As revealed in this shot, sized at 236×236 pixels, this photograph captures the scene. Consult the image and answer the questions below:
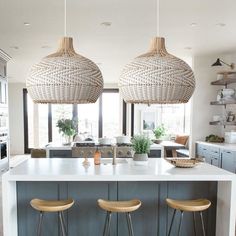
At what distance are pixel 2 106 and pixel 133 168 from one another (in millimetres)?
3920

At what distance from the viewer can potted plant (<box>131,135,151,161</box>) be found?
9.73 feet

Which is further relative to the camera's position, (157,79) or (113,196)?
(113,196)

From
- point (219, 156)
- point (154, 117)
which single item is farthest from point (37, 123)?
point (219, 156)

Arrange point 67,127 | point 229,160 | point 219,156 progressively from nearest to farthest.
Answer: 1. point 229,160
2. point 219,156
3. point 67,127

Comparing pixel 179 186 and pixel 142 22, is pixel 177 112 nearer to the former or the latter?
pixel 142 22

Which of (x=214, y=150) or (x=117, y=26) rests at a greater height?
(x=117, y=26)

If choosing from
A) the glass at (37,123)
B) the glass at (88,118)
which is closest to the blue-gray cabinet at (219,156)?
the glass at (88,118)

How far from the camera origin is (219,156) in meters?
5.01

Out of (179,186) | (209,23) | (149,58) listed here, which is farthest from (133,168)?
(209,23)

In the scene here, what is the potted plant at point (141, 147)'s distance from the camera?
2967 mm

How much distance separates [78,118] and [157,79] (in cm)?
841

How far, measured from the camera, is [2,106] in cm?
554

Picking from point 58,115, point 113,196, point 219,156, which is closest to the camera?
point 113,196

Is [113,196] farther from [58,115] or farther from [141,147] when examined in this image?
[58,115]
